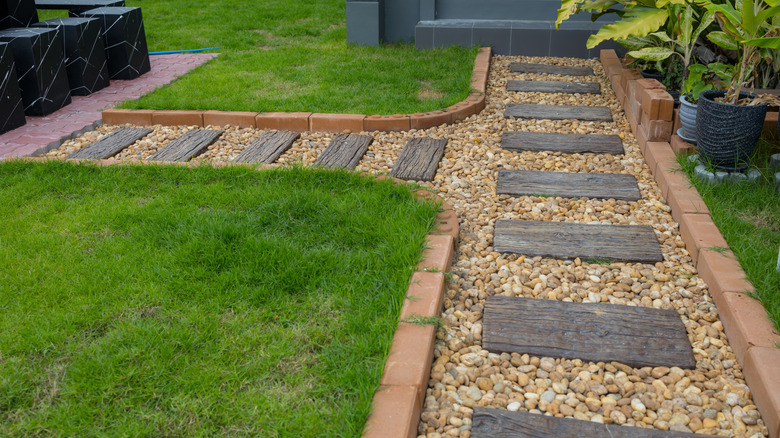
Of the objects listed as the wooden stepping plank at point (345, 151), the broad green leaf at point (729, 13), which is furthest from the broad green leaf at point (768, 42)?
the wooden stepping plank at point (345, 151)

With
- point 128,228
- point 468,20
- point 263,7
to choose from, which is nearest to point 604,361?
point 128,228

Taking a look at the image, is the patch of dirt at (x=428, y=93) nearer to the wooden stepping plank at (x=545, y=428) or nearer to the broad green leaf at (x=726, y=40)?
the broad green leaf at (x=726, y=40)

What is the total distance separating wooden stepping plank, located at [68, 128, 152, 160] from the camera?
4.68 meters

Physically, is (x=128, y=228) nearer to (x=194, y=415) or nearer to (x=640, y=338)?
(x=194, y=415)

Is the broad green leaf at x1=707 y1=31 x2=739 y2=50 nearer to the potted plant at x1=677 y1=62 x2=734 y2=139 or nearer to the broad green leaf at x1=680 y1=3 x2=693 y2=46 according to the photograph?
the potted plant at x1=677 y1=62 x2=734 y2=139

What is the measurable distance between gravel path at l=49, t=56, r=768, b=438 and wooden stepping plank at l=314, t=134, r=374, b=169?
0.08 meters

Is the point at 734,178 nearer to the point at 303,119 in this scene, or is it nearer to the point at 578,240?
the point at 578,240

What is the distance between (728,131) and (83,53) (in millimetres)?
5552

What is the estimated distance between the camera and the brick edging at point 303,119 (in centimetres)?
514

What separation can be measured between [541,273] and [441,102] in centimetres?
272

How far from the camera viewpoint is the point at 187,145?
15.8ft

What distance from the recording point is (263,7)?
34.9ft

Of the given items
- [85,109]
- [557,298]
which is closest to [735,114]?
[557,298]

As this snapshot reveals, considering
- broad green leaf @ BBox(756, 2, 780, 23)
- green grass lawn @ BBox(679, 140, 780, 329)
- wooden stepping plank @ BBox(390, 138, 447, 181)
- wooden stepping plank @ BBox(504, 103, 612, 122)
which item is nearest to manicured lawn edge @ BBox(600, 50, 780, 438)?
green grass lawn @ BBox(679, 140, 780, 329)
